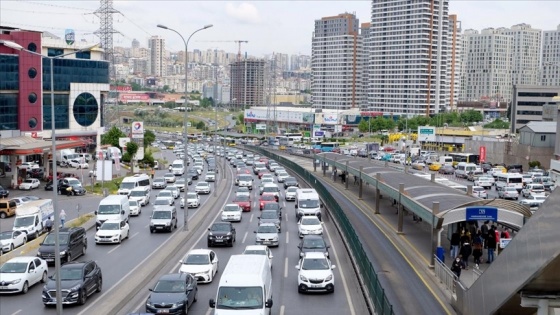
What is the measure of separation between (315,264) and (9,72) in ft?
212

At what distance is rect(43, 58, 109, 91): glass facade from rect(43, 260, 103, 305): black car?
67332mm

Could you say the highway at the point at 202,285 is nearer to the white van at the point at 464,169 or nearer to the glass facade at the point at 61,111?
the white van at the point at 464,169

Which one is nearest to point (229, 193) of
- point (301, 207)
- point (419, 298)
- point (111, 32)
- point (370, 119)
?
point (301, 207)

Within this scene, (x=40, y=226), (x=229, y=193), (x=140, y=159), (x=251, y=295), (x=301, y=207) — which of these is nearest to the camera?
(x=251, y=295)

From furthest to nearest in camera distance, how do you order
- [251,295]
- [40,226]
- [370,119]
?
[370,119] → [40,226] → [251,295]

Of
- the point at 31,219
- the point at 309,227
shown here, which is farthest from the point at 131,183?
the point at 309,227

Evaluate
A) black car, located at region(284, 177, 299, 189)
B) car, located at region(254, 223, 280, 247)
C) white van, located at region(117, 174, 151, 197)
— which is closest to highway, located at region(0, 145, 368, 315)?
car, located at region(254, 223, 280, 247)

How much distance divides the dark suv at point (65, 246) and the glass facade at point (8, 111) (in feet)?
172

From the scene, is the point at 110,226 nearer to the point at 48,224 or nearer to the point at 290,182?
Result: the point at 48,224

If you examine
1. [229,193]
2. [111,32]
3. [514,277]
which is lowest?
[229,193]

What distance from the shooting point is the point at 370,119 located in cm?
16700

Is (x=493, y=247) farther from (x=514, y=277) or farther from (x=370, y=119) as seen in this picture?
(x=370, y=119)

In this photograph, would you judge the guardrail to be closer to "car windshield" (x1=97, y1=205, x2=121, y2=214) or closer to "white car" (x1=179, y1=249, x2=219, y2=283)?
"white car" (x1=179, y1=249, x2=219, y2=283)

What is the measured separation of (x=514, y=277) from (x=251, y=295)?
802 cm
